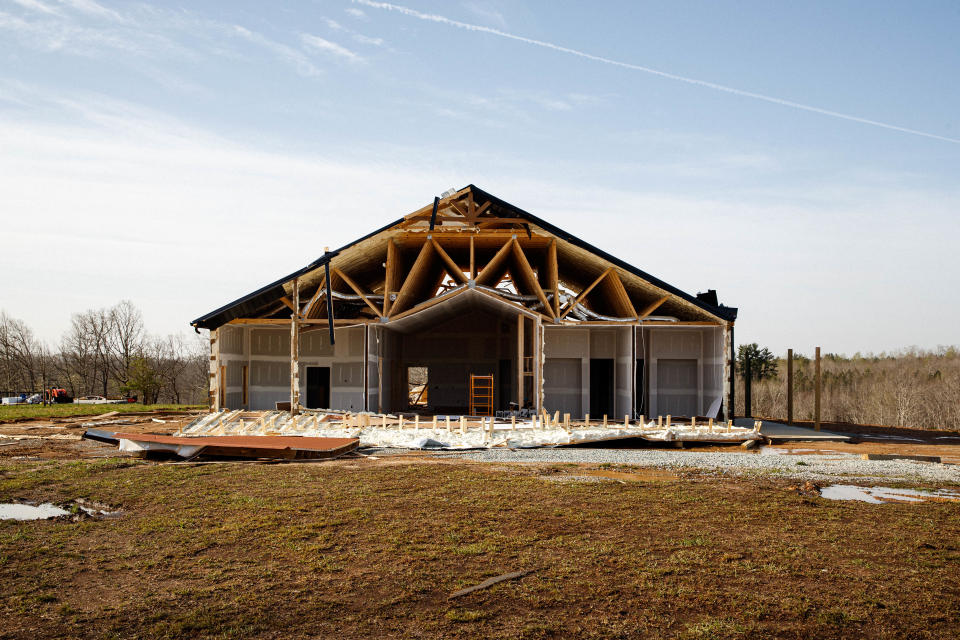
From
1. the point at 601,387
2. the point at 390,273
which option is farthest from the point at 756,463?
the point at 601,387

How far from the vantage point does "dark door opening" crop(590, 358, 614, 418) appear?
2938 centimetres

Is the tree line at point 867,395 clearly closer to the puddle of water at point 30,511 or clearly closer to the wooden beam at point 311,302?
the wooden beam at point 311,302

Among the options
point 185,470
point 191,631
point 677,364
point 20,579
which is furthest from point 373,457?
point 677,364

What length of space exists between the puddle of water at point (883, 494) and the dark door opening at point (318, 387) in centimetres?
2004

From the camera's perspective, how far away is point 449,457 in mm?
16266

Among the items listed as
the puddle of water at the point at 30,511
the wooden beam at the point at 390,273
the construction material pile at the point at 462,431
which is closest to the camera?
the puddle of water at the point at 30,511

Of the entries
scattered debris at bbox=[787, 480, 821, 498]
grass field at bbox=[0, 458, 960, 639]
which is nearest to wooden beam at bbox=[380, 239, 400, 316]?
grass field at bbox=[0, 458, 960, 639]

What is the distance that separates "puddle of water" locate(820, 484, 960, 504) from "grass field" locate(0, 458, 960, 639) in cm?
77

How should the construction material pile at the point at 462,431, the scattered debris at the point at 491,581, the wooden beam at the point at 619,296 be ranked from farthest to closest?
the wooden beam at the point at 619,296
the construction material pile at the point at 462,431
the scattered debris at the point at 491,581

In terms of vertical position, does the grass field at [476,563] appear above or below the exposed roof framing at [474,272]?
below

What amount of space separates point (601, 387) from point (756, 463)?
48.4 feet

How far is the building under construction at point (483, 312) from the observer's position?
23.6 m

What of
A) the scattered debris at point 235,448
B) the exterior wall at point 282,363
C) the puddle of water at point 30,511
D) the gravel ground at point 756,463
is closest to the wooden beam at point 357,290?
the exterior wall at point 282,363

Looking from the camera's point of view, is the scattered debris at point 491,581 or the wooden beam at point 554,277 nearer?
the scattered debris at point 491,581
